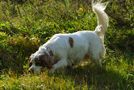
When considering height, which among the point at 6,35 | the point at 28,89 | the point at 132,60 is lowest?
the point at 132,60

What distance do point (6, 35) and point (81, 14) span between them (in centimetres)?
291

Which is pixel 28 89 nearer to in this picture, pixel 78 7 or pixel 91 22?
pixel 91 22

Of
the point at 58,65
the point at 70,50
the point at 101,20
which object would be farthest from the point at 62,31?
the point at 58,65

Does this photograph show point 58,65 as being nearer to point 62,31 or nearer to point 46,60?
point 46,60

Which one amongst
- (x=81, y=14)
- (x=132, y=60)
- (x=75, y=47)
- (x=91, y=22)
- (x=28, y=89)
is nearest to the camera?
(x=28, y=89)

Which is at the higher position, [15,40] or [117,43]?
[15,40]

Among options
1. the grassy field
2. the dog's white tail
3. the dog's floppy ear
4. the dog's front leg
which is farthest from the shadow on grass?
the dog's white tail

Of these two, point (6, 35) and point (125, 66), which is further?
point (6, 35)

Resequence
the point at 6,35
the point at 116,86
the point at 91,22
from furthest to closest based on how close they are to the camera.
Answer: the point at 91,22, the point at 6,35, the point at 116,86

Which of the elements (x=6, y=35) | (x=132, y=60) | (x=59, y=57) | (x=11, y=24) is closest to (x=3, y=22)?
(x=11, y=24)

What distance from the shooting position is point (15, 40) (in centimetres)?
Result: 507

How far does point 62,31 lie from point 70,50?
5.62ft

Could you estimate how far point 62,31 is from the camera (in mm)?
5734

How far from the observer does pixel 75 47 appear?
4188mm
